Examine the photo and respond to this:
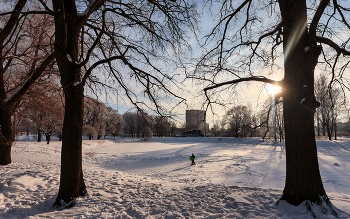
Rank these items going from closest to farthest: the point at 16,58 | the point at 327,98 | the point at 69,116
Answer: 1. the point at 69,116
2. the point at 16,58
3. the point at 327,98

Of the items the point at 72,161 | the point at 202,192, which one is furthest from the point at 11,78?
the point at 202,192

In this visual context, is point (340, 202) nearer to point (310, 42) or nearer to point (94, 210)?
point (310, 42)

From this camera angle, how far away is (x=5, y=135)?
8062mm

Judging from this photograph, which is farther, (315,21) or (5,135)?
(5,135)

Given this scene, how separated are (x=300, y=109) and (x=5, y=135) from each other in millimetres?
10933

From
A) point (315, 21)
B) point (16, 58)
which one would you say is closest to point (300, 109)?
point (315, 21)

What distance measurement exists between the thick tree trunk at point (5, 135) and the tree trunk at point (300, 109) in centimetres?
1017

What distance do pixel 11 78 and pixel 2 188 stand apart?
6.73 metres

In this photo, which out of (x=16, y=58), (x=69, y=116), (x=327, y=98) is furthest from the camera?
(x=327, y=98)

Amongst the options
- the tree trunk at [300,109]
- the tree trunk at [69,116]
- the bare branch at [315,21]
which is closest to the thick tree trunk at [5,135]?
the tree trunk at [69,116]

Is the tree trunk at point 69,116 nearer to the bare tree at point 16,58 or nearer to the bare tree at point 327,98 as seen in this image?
the bare tree at point 16,58

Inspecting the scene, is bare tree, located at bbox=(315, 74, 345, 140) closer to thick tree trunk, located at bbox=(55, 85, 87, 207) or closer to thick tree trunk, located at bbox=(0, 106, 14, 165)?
thick tree trunk, located at bbox=(55, 85, 87, 207)

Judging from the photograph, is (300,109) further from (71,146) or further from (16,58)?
(16,58)

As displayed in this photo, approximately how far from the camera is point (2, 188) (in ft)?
16.1
